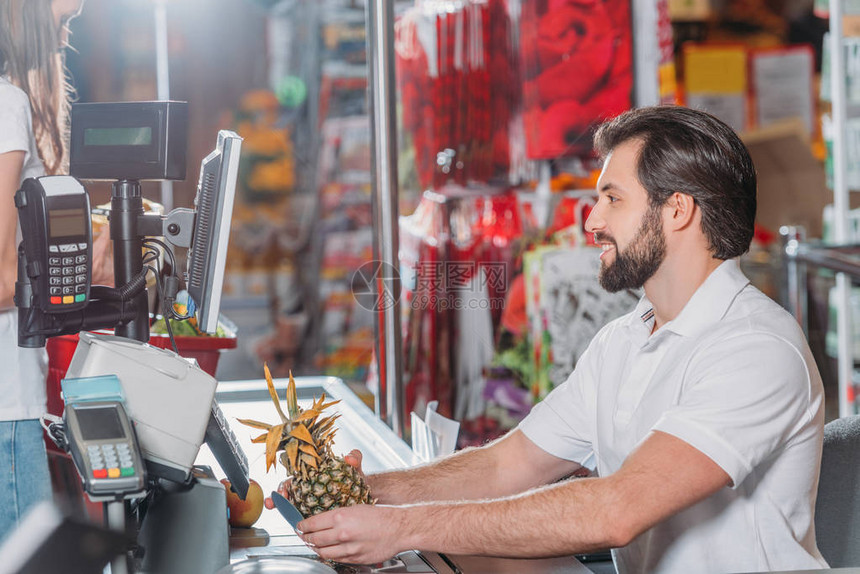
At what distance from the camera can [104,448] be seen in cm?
111

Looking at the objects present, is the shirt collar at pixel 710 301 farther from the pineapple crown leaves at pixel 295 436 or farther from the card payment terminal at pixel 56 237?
the card payment terminal at pixel 56 237

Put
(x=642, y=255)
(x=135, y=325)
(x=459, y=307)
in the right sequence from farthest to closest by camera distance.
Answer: (x=459, y=307) → (x=642, y=255) → (x=135, y=325)

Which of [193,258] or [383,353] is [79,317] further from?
[383,353]

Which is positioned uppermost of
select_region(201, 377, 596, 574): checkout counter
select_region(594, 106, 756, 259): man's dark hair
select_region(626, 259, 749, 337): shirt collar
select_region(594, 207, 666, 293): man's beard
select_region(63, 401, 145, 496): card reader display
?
select_region(594, 106, 756, 259): man's dark hair

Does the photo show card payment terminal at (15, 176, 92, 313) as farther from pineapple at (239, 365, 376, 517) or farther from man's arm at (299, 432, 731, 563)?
man's arm at (299, 432, 731, 563)

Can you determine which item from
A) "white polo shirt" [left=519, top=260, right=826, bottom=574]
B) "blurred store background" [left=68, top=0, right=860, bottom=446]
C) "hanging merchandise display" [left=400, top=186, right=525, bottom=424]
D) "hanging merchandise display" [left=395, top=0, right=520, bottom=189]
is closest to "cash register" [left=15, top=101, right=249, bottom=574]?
"white polo shirt" [left=519, top=260, right=826, bottom=574]

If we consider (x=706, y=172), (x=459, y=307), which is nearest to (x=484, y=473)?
(x=706, y=172)

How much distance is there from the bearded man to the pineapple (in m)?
0.05

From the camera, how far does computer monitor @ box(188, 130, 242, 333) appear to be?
1.38 m

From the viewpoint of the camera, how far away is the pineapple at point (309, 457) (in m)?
1.40

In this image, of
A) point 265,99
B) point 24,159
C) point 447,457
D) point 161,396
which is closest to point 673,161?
point 447,457

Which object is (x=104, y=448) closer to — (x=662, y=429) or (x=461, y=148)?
(x=662, y=429)

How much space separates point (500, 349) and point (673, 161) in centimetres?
159

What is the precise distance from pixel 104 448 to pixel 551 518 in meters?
0.62
